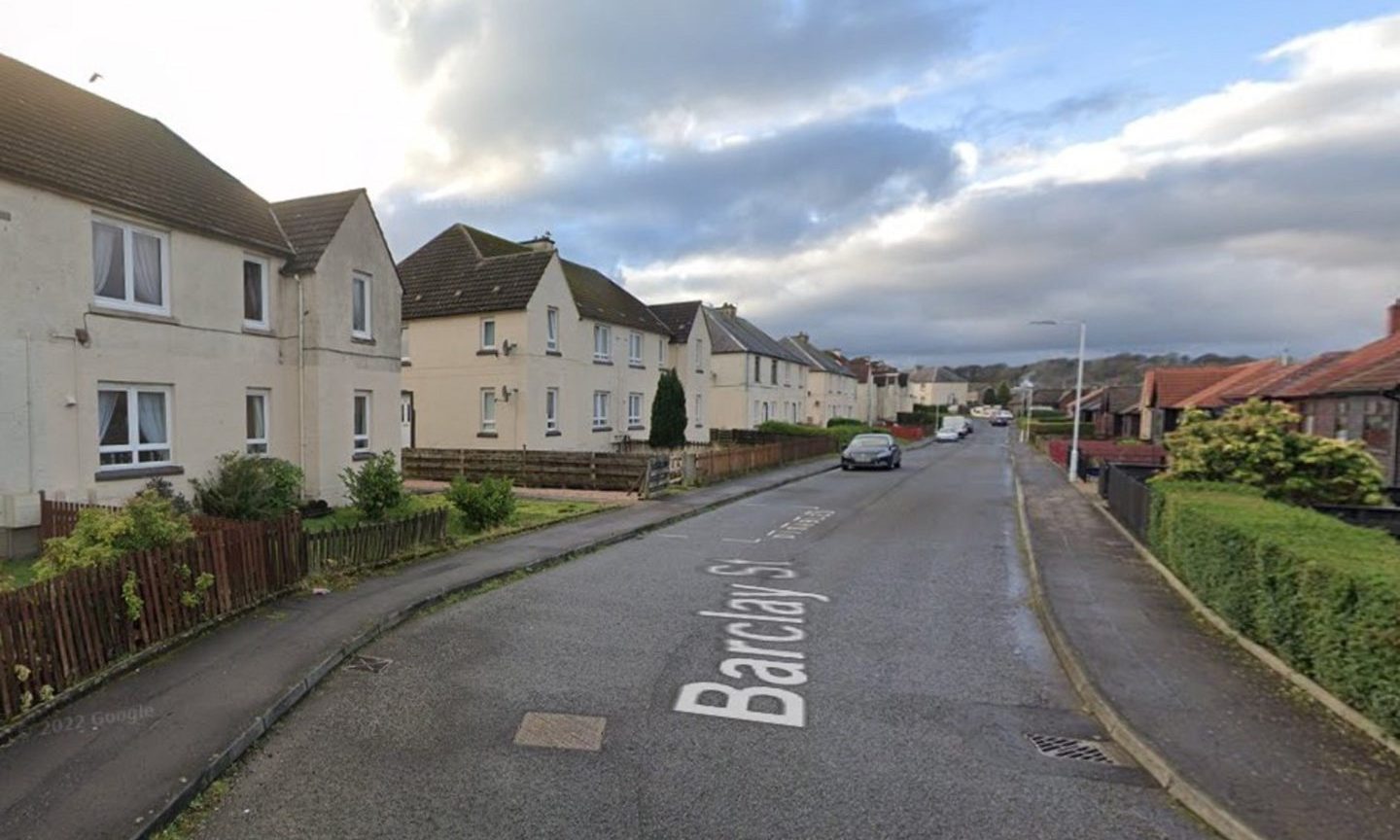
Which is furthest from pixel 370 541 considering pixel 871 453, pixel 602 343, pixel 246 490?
pixel 871 453

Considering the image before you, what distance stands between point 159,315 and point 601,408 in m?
17.7

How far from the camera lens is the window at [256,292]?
15.0 m

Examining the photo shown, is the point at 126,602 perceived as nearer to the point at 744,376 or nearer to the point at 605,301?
the point at 605,301

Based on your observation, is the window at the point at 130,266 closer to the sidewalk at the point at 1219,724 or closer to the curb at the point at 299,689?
the curb at the point at 299,689

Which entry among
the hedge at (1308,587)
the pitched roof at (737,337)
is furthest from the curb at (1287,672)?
the pitched roof at (737,337)

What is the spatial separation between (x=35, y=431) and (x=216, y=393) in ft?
10.4

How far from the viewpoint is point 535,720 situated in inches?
220

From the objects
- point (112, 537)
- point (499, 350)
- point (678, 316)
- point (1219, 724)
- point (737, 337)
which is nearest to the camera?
point (1219, 724)

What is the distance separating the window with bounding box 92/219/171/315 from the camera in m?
12.0

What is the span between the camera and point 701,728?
5.49 metres

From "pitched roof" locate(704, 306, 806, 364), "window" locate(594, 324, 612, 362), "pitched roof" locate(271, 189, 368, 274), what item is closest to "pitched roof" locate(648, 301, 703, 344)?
"pitched roof" locate(704, 306, 806, 364)

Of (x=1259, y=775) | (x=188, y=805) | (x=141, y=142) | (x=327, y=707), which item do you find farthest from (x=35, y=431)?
(x=1259, y=775)

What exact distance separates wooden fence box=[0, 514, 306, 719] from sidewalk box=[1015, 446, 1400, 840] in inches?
327

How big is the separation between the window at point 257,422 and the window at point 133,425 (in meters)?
1.90
